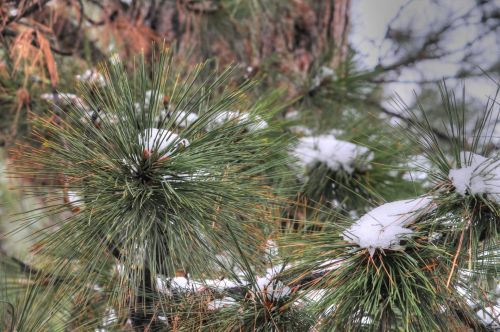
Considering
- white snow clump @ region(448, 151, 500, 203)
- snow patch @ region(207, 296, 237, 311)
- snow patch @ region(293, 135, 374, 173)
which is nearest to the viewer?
white snow clump @ region(448, 151, 500, 203)

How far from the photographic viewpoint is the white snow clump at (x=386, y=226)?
0.80m

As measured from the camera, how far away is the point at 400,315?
0.80m

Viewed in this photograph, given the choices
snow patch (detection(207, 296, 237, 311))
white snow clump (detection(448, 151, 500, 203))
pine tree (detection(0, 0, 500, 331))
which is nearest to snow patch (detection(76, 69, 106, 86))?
pine tree (detection(0, 0, 500, 331))

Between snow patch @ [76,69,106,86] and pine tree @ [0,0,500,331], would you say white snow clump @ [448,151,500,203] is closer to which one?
pine tree @ [0,0,500,331]

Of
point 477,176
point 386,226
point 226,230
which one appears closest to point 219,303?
point 226,230

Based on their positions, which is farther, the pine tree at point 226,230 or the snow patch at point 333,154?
the snow patch at point 333,154

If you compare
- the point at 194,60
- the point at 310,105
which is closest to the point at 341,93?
the point at 310,105

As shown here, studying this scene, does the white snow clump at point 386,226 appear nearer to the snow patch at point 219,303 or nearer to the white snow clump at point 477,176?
the white snow clump at point 477,176

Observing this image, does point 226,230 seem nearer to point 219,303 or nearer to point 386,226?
point 219,303

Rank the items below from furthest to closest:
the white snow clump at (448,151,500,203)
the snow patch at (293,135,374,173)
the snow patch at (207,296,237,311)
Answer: the snow patch at (293,135,374,173) → the snow patch at (207,296,237,311) → the white snow clump at (448,151,500,203)

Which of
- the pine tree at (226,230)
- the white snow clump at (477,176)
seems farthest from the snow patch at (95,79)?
the white snow clump at (477,176)

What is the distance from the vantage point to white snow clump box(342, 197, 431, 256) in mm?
796

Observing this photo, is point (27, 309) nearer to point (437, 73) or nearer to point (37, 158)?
point (37, 158)

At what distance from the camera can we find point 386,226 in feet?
2.63
